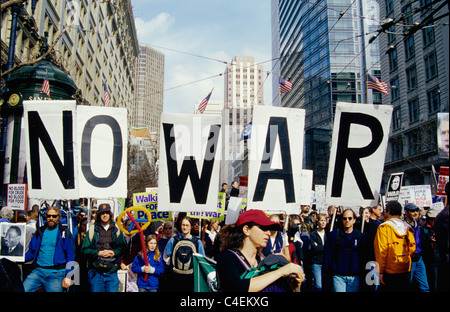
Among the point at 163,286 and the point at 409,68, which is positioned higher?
the point at 409,68

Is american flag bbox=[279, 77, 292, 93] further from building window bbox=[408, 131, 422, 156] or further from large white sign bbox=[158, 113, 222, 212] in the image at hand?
building window bbox=[408, 131, 422, 156]

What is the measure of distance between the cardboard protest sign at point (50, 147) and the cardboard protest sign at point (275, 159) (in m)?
2.93

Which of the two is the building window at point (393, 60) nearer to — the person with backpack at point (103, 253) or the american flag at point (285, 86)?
the american flag at point (285, 86)

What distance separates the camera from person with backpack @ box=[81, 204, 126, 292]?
5621 millimetres

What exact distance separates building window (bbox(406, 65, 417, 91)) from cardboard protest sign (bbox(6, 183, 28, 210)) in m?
35.5

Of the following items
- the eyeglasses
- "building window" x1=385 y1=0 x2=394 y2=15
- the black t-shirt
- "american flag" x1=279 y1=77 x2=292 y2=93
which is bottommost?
the black t-shirt

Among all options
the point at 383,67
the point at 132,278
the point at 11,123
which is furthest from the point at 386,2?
the point at 132,278

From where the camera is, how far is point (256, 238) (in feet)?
10.4

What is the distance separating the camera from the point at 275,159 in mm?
6371

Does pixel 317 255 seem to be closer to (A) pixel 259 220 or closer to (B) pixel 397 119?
(A) pixel 259 220

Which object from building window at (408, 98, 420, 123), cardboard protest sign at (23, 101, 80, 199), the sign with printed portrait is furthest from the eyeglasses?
building window at (408, 98, 420, 123)

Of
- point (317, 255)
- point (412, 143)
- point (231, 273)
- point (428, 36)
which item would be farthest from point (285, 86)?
point (412, 143)
